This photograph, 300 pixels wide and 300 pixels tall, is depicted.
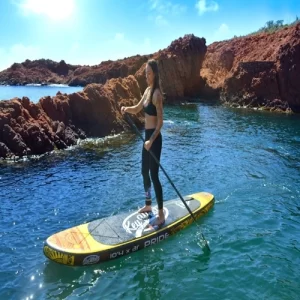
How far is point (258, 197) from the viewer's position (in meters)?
11.0

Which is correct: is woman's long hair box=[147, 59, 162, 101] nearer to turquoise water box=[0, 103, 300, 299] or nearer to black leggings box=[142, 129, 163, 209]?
black leggings box=[142, 129, 163, 209]

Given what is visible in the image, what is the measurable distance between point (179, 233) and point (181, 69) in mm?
43722

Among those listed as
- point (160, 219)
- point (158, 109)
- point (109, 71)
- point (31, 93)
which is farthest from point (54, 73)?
point (158, 109)

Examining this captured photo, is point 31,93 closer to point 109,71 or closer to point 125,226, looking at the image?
point 109,71

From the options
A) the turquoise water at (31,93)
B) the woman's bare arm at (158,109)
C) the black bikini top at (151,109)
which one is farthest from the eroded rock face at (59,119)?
the turquoise water at (31,93)

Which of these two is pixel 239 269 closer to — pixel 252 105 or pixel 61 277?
pixel 61 277

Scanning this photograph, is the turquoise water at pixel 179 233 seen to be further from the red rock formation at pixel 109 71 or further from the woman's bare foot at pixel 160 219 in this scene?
the red rock formation at pixel 109 71

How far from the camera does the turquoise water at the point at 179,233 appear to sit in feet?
20.9

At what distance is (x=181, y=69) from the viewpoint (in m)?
49.8

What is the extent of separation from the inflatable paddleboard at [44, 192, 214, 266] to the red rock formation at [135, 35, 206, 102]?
38.8m

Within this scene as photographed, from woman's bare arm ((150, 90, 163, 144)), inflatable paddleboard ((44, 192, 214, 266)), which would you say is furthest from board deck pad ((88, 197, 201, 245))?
Result: woman's bare arm ((150, 90, 163, 144))

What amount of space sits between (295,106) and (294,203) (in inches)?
1074

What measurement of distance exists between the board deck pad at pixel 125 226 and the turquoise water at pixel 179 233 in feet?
1.35

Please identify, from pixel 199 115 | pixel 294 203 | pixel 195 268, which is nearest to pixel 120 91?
pixel 199 115
